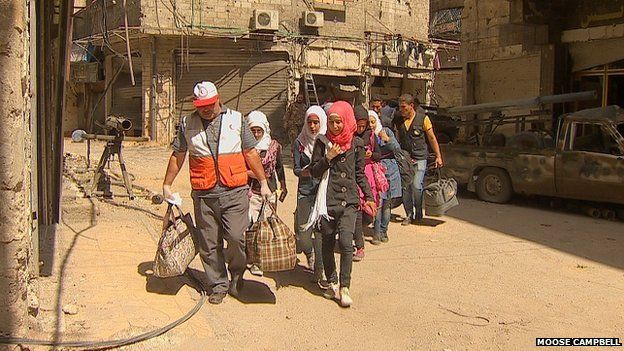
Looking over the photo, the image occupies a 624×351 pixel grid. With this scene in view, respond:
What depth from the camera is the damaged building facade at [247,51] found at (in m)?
19.5

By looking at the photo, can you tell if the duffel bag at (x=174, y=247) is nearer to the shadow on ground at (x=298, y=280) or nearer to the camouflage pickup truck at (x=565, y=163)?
the shadow on ground at (x=298, y=280)

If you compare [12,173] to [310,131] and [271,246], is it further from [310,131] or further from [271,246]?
[310,131]

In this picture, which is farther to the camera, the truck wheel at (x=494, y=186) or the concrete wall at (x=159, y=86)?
the concrete wall at (x=159, y=86)

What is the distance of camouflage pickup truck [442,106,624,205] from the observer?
869 centimetres

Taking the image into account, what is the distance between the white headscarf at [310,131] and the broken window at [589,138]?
5340 mm

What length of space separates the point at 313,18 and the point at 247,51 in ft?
7.97

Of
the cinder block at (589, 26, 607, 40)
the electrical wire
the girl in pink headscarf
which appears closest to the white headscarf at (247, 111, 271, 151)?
the girl in pink headscarf

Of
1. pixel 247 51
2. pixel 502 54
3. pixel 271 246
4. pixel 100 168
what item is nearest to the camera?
pixel 271 246

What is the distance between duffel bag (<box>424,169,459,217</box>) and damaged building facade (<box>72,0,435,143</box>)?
479 inches

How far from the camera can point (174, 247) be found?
4.90 metres

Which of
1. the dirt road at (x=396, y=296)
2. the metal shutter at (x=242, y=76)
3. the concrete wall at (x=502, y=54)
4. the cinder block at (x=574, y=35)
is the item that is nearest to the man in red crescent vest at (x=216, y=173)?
the dirt road at (x=396, y=296)

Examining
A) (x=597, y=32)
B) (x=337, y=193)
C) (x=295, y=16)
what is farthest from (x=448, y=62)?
(x=337, y=193)

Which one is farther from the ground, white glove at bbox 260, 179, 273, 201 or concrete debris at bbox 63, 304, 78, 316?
white glove at bbox 260, 179, 273, 201

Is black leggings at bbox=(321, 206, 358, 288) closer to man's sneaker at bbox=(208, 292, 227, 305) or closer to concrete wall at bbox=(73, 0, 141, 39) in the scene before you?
man's sneaker at bbox=(208, 292, 227, 305)
